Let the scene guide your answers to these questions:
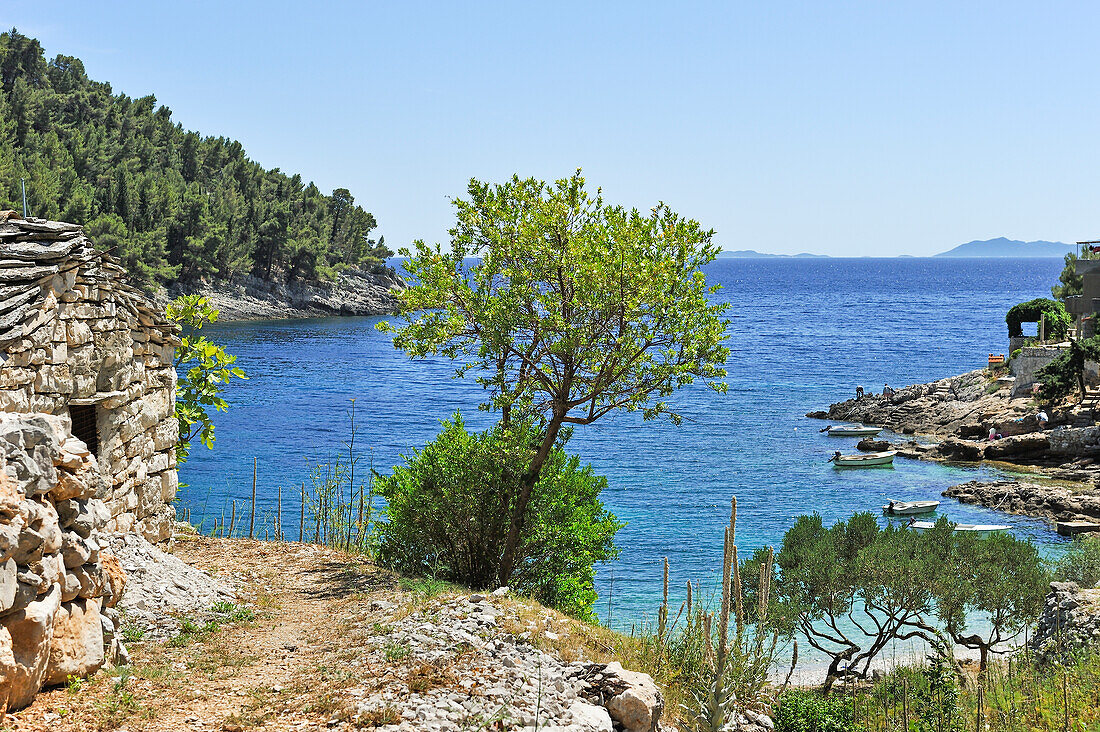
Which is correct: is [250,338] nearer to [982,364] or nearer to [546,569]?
[982,364]

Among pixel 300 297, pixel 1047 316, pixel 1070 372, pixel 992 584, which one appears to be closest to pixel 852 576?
pixel 992 584

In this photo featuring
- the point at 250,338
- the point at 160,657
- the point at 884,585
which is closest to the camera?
→ the point at 160,657

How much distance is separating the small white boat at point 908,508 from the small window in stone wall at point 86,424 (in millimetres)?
31061

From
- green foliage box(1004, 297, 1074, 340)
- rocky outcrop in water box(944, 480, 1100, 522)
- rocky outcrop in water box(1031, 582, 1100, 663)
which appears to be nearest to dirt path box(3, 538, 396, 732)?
rocky outcrop in water box(1031, 582, 1100, 663)

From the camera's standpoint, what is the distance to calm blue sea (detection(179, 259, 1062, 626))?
3262 centimetres

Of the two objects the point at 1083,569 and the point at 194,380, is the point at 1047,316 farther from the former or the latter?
the point at 194,380

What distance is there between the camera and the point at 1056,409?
1718 inches

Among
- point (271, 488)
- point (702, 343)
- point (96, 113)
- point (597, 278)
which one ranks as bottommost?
point (271, 488)

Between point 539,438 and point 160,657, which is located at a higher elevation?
point 539,438

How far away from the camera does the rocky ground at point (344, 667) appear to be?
7.62m

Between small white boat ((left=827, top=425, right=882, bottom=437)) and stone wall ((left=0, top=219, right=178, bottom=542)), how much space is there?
146 ft

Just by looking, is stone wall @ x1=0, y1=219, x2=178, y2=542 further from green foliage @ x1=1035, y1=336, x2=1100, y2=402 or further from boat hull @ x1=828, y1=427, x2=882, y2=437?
boat hull @ x1=828, y1=427, x2=882, y2=437

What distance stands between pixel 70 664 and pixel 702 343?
8987 mm

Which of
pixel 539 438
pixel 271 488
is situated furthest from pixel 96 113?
pixel 539 438
